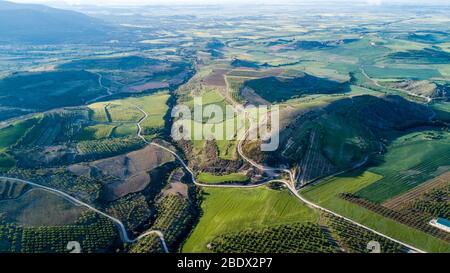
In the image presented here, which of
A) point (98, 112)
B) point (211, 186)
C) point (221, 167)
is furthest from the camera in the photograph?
point (98, 112)

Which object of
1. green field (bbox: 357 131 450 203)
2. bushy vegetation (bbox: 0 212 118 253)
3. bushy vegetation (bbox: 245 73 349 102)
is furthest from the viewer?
bushy vegetation (bbox: 245 73 349 102)

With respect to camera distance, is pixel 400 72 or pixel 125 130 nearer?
pixel 125 130

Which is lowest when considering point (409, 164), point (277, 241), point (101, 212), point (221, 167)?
point (101, 212)

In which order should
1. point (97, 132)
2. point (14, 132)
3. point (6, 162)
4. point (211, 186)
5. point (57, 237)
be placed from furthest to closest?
point (97, 132) → point (14, 132) → point (6, 162) → point (211, 186) → point (57, 237)

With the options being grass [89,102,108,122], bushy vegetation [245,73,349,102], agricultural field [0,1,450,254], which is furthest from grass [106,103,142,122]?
bushy vegetation [245,73,349,102]

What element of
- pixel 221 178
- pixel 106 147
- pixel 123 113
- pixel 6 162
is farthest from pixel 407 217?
pixel 123 113

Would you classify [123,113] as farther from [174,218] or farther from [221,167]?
[174,218]

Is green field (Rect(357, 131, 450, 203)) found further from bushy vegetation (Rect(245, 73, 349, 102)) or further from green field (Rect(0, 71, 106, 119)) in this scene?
green field (Rect(0, 71, 106, 119))

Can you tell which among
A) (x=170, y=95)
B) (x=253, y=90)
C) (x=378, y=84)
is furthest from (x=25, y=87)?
(x=378, y=84)
